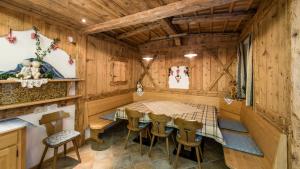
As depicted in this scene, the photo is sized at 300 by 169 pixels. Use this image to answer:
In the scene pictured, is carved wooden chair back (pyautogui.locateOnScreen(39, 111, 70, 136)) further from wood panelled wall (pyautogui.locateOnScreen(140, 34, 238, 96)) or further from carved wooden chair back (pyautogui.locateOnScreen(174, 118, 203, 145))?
wood panelled wall (pyautogui.locateOnScreen(140, 34, 238, 96))

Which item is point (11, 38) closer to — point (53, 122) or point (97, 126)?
point (53, 122)

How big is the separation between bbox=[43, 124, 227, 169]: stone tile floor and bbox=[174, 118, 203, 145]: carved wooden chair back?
1.82 ft

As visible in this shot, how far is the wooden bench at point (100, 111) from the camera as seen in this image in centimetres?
338

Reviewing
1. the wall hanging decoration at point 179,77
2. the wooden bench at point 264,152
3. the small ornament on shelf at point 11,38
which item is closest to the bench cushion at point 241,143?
the wooden bench at point 264,152

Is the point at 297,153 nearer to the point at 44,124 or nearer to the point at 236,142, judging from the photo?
the point at 236,142

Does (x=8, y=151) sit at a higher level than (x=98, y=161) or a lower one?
higher

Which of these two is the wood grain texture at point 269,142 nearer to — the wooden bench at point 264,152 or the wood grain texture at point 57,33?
the wooden bench at point 264,152

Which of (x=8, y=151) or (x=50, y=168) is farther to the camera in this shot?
(x=50, y=168)

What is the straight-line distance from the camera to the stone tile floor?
2.63 meters

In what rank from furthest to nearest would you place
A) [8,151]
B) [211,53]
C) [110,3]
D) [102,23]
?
[211,53] → [102,23] → [110,3] → [8,151]

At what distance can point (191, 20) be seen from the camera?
317 centimetres

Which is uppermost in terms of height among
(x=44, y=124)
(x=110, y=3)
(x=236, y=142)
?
(x=110, y=3)

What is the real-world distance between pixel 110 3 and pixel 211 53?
3.50 m

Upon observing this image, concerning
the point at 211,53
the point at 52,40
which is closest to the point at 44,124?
the point at 52,40
